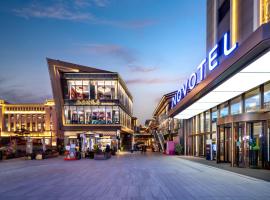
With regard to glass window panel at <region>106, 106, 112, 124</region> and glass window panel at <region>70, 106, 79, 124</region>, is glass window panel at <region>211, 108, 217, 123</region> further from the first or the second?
glass window panel at <region>70, 106, 79, 124</region>

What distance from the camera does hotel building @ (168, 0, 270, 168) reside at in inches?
575

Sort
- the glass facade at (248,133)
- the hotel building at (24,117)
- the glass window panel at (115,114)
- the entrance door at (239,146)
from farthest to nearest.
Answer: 1. the hotel building at (24,117)
2. the glass window panel at (115,114)
3. the entrance door at (239,146)
4. the glass facade at (248,133)

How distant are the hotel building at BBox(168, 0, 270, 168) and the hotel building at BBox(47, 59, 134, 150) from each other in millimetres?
36455

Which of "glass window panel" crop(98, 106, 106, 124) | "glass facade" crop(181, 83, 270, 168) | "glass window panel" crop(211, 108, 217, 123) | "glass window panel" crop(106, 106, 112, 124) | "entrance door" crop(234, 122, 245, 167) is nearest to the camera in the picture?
"glass facade" crop(181, 83, 270, 168)

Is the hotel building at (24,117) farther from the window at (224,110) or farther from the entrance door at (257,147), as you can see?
the entrance door at (257,147)

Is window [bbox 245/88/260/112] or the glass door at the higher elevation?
window [bbox 245/88/260/112]

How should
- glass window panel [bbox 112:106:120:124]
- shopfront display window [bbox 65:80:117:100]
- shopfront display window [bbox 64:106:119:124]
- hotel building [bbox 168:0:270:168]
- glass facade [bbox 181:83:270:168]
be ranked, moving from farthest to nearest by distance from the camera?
shopfront display window [bbox 65:80:117:100] < glass window panel [bbox 112:106:120:124] < shopfront display window [bbox 64:106:119:124] < glass facade [bbox 181:83:270:168] < hotel building [bbox 168:0:270:168]

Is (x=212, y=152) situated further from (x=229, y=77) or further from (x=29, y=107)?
(x=29, y=107)

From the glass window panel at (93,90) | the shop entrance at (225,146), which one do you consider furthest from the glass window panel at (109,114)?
the shop entrance at (225,146)

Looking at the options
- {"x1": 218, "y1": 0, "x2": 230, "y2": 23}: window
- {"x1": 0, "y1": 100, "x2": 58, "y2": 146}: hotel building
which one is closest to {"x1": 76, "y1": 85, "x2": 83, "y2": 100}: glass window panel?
{"x1": 218, "y1": 0, "x2": 230, "y2": 23}: window

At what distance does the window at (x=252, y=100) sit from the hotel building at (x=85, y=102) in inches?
1946

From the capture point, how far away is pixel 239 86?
2092 cm

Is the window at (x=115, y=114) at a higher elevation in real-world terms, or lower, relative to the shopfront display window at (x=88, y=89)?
lower

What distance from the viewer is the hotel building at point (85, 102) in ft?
236
